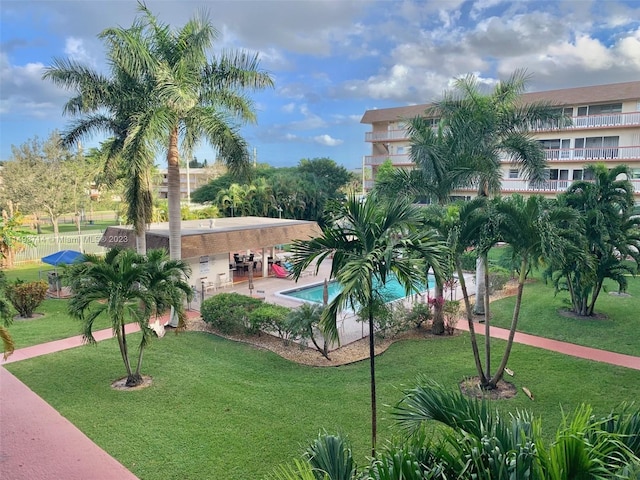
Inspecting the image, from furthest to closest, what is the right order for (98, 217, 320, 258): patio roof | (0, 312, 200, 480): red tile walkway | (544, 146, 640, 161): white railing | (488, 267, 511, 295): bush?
(544, 146, 640, 161): white railing → (98, 217, 320, 258): patio roof → (488, 267, 511, 295): bush → (0, 312, 200, 480): red tile walkway

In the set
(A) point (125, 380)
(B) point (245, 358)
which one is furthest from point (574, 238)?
(A) point (125, 380)

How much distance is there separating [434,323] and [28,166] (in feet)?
82.6

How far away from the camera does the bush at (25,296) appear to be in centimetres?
1540

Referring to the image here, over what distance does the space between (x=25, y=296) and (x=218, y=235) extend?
24.3ft

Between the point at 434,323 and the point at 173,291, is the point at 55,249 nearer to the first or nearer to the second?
the point at 173,291

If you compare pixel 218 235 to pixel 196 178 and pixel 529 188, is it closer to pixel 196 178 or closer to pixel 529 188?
pixel 529 188

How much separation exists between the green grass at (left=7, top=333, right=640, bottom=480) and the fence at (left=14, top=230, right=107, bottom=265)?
16.4 metres

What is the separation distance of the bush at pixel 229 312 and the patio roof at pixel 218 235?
4.59 meters

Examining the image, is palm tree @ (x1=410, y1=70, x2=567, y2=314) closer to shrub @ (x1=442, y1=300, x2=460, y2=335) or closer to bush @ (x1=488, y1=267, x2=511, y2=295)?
shrub @ (x1=442, y1=300, x2=460, y2=335)

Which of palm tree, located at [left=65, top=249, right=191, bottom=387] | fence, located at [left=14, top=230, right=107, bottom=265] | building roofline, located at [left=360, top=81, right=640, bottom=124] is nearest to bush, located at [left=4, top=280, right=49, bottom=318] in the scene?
palm tree, located at [left=65, top=249, right=191, bottom=387]

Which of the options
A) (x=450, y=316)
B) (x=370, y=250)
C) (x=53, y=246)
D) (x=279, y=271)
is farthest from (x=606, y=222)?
(x=53, y=246)

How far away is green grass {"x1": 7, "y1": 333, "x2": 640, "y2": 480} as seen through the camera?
7.25m

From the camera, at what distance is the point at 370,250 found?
6723 millimetres

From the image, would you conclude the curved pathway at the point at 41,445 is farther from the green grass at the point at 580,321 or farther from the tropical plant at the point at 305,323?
the tropical plant at the point at 305,323
